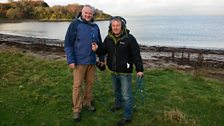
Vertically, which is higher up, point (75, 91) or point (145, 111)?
point (75, 91)

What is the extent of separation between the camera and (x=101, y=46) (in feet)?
20.6

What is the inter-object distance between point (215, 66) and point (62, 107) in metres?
16.9

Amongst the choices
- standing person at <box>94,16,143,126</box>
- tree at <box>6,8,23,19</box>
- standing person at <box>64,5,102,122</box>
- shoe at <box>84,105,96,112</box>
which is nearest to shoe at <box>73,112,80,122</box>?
standing person at <box>64,5,102,122</box>

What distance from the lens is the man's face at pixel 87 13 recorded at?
6.00 m

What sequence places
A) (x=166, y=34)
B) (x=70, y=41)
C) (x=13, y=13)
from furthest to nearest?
(x=13, y=13), (x=166, y=34), (x=70, y=41)

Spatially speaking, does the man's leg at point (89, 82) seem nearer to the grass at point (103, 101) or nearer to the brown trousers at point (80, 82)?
A: the brown trousers at point (80, 82)

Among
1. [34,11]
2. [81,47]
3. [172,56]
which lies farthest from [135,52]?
[34,11]

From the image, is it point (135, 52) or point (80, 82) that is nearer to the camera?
point (135, 52)

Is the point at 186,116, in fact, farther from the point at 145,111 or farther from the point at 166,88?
the point at 166,88

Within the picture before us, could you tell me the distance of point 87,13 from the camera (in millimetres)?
6031

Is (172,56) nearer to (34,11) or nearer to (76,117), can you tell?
(76,117)

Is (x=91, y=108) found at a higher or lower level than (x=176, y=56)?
higher

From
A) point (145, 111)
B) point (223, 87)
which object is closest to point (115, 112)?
point (145, 111)

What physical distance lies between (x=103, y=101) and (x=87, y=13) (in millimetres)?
2531
